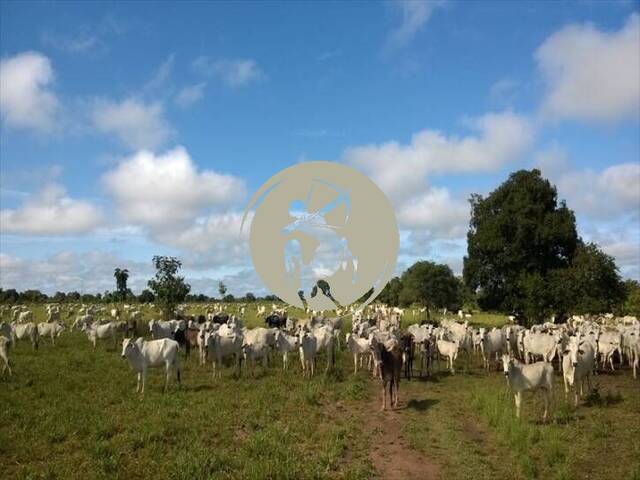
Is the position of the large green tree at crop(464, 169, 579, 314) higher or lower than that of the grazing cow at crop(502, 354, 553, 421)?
higher

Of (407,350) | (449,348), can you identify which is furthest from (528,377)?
A: (449,348)

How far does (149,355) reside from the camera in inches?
679

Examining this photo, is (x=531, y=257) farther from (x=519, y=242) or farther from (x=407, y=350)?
(x=407, y=350)

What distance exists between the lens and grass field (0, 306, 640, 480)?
1024cm

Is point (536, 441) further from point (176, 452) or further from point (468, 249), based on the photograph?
point (468, 249)

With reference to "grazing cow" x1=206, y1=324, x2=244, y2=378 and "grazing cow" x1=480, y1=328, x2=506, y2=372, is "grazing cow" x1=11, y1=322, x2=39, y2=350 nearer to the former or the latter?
"grazing cow" x1=206, y1=324, x2=244, y2=378

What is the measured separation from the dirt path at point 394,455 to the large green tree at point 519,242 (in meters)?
21.7

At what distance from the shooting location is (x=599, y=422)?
13484mm

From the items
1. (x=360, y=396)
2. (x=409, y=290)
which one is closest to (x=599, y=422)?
(x=360, y=396)

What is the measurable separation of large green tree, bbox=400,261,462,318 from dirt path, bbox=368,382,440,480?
126 ft

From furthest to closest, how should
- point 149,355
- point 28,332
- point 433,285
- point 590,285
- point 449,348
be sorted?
point 433,285
point 590,285
point 28,332
point 449,348
point 149,355

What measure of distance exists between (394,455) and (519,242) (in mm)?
26539

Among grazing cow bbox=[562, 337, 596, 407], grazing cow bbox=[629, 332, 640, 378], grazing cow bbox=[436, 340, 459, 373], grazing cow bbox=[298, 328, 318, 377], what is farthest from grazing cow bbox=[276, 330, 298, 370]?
grazing cow bbox=[629, 332, 640, 378]

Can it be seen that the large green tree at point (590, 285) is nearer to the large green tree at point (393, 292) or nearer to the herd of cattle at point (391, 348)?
the herd of cattle at point (391, 348)
